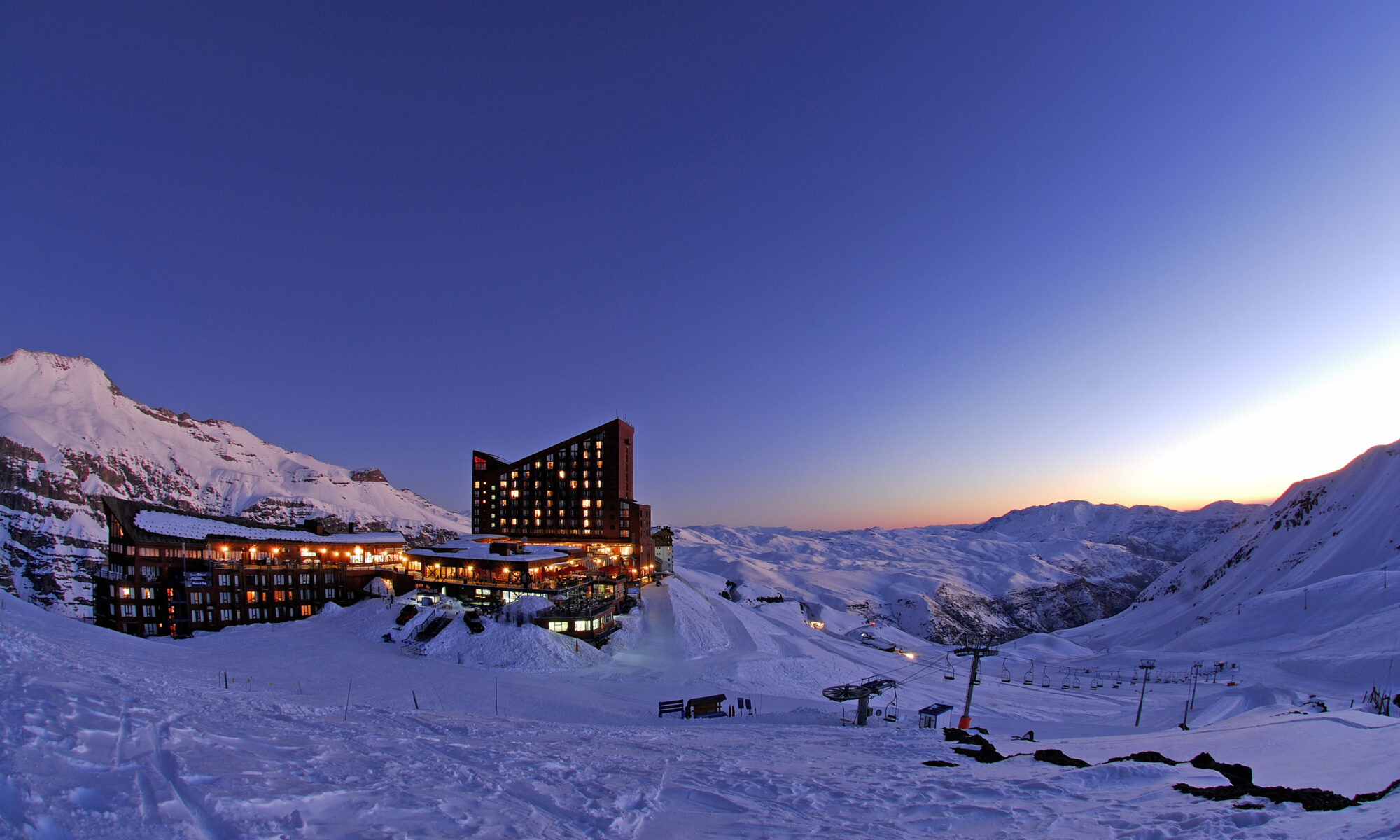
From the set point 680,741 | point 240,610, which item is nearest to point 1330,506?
point 680,741

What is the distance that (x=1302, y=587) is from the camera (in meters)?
94.2

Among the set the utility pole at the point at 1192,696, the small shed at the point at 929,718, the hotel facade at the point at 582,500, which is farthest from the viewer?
the hotel facade at the point at 582,500

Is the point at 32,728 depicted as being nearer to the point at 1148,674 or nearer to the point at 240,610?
the point at 240,610

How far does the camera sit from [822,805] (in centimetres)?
1519

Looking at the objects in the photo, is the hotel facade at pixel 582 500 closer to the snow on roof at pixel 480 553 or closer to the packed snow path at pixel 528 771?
the snow on roof at pixel 480 553

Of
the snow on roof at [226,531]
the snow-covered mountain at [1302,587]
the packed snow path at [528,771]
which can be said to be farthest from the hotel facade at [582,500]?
the snow-covered mountain at [1302,587]

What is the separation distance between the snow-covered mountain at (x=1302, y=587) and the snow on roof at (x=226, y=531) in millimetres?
111531

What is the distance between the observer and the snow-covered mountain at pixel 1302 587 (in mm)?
65625

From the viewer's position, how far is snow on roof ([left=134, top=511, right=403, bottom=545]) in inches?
2677

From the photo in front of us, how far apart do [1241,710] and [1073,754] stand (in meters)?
38.1

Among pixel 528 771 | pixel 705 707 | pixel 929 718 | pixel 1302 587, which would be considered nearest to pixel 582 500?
pixel 705 707

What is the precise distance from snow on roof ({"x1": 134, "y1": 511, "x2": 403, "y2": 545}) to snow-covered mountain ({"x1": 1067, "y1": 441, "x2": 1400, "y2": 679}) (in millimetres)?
111531

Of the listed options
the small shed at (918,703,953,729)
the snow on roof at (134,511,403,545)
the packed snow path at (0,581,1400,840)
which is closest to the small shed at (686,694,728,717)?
the packed snow path at (0,581,1400,840)

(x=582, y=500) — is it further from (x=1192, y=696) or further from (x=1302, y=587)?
(x=1302, y=587)
